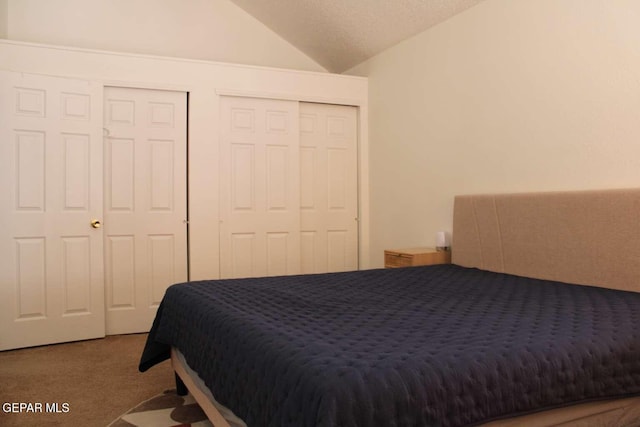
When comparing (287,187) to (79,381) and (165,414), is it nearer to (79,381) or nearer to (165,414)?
(79,381)

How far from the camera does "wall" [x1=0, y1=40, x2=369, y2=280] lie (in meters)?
4.03

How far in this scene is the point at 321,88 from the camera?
16.5 ft

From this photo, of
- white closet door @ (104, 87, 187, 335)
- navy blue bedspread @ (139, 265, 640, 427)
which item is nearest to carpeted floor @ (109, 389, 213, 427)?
navy blue bedspread @ (139, 265, 640, 427)

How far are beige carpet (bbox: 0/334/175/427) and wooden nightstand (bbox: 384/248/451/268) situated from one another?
189 cm

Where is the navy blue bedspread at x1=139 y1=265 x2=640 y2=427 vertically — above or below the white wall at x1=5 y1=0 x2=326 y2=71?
below

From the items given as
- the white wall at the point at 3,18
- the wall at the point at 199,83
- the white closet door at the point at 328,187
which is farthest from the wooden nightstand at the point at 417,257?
the white wall at the point at 3,18

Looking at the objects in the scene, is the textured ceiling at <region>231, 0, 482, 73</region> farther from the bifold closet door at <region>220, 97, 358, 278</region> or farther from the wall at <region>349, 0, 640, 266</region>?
the bifold closet door at <region>220, 97, 358, 278</region>

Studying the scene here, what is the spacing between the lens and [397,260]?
410 centimetres

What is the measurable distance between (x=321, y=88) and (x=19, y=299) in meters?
3.20

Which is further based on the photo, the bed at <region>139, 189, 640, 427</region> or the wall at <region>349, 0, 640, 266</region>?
the wall at <region>349, 0, 640, 266</region>

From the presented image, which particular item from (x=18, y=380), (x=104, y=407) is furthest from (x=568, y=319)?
(x=18, y=380)

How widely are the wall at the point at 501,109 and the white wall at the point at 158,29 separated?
110cm

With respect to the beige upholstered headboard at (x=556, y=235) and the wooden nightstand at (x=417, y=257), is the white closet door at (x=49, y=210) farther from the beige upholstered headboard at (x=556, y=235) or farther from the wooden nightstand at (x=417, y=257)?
the beige upholstered headboard at (x=556, y=235)

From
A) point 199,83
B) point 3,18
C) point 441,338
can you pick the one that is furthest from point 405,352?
point 3,18
